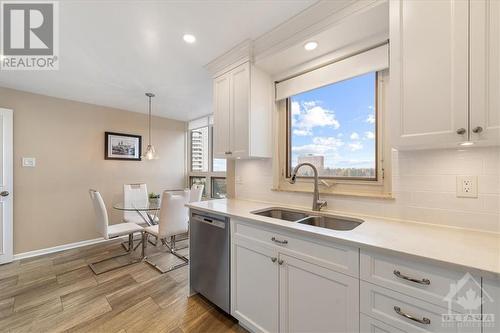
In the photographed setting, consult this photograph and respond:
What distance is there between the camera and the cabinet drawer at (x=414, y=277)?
2.76 ft

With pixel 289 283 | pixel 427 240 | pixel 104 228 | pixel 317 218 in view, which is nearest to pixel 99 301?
pixel 104 228

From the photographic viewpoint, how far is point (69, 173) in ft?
11.2

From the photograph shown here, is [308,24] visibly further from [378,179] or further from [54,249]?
[54,249]

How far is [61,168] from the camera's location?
333 centimetres

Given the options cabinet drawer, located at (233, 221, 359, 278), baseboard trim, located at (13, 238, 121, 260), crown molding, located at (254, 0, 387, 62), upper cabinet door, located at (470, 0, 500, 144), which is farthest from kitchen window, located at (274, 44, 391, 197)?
baseboard trim, located at (13, 238, 121, 260)

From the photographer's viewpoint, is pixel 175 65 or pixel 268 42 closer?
pixel 268 42

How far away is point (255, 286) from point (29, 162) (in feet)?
12.1

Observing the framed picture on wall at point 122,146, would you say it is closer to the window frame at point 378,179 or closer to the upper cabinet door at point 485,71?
the window frame at point 378,179

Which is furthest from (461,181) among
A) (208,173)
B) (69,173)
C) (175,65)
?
(69,173)

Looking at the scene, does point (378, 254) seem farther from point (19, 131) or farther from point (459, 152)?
point (19, 131)

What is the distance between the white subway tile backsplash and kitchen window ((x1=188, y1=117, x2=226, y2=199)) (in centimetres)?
304

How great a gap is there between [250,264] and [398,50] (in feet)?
5.54

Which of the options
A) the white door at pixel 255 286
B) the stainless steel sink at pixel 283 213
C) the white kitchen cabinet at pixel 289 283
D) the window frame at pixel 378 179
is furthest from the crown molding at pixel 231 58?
the white door at pixel 255 286

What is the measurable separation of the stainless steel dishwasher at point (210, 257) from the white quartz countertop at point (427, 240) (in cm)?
54
